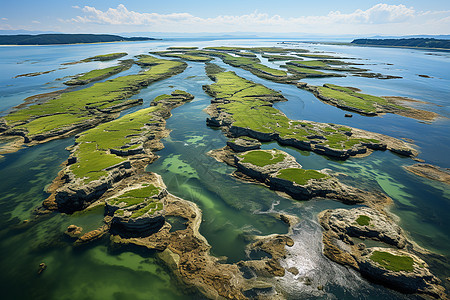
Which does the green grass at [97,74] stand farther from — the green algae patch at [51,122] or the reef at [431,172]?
the reef at [431,172]

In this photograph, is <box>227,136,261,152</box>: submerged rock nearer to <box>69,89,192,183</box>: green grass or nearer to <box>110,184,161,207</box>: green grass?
<box>110,184,161,207</box>: green grass

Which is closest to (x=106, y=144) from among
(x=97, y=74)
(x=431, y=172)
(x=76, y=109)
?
(x=76, y=109)

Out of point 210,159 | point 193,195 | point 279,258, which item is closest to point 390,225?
point 279,258

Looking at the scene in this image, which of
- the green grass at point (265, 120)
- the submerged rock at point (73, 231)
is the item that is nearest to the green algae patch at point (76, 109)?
the green grass at point (265, 120)

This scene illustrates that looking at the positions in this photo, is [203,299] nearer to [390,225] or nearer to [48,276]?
[48,276]

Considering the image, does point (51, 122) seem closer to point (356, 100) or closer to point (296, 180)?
point (296, 180)

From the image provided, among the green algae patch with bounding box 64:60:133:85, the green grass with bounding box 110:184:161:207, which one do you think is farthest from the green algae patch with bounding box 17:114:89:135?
the green algae patch with bounding box 64:60:133:85
